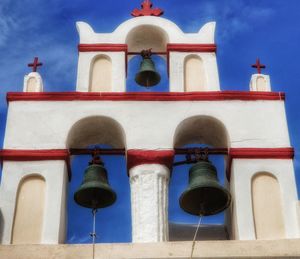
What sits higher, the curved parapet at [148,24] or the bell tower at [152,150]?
the curved parapet at [148,24]

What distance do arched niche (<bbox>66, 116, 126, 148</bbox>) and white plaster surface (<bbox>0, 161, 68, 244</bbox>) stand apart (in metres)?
0.48

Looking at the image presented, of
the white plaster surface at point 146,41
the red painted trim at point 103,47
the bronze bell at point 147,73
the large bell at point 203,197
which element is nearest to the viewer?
the large bell at point 203,197

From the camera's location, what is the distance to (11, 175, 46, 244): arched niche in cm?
991

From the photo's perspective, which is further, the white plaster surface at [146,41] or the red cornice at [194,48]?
the red cornice at [194,48]

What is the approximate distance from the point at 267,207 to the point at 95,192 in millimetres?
2070

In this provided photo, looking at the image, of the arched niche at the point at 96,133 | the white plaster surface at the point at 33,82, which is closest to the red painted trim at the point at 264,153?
the arched niche at the point at 96,133

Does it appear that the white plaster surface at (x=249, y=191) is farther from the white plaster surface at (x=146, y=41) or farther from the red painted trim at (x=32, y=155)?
the red painted trim at (x=32, y=155)

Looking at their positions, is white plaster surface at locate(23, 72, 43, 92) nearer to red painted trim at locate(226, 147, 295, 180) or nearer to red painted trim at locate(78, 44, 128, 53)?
red painted trim at locate(78, 44, 128, 53)

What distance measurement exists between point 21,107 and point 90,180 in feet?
4.56

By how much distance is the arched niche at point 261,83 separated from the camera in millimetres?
11453

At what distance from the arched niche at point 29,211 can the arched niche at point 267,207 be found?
2.49 m

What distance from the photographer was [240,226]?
9.97 metres

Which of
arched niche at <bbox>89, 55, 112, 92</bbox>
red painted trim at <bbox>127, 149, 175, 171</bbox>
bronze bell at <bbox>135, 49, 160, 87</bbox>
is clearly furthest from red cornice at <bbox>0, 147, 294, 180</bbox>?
bronze bell at <bbox>135, 49, 160, 87</bbox>

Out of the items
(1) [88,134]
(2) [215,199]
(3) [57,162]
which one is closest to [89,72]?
(1) [88,134]
